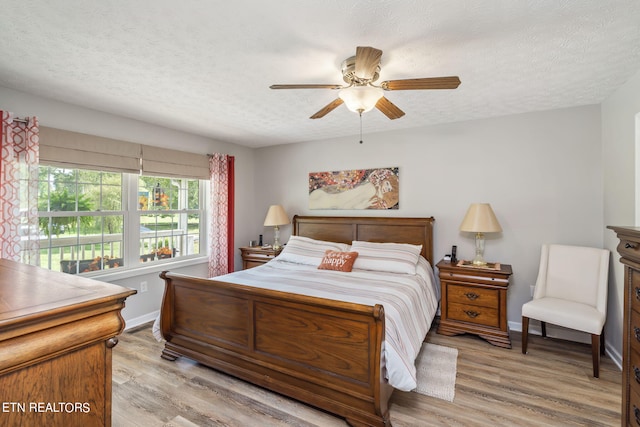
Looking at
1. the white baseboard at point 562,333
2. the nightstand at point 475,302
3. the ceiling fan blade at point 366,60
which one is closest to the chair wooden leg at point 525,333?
the nightstand at point 475,302

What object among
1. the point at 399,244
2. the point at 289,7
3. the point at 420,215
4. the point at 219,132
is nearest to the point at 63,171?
the point at 219,132

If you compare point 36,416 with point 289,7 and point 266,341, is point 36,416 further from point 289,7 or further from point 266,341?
point 289,7

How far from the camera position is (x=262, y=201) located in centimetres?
503

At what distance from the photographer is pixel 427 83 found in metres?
1.85

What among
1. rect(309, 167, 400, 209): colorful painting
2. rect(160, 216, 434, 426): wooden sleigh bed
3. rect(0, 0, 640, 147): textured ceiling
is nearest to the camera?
rect(0, 0, 640, 147): textured ceiling

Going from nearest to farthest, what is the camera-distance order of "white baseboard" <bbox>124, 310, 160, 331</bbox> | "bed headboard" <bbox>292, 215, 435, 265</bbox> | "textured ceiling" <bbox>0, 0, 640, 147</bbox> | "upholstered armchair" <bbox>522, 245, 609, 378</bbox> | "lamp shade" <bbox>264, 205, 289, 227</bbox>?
"textured ceiling" <bbox>0, 0, 640, 147</bbox> → "upholstered armchair" <bbox>522, 245, 609, 378</bbox> → "white baseboard" <bbox>124, 310, 160, 331</bbox> → "bed headboard" <bbox>292, 215, 435, 265</bbox> → "lamp shade" <bbox>264, 205, 289, 227</bbox>

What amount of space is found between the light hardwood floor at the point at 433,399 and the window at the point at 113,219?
1.16m

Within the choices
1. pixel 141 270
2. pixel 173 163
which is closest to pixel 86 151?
pixel 173 163

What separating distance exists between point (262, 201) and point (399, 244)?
243cm

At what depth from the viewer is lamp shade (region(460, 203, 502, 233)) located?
122 inches

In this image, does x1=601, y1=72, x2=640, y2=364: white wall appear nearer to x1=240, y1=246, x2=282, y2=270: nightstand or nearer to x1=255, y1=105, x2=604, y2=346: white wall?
x1=255, y1=105, x2=604, y2=346: white wall

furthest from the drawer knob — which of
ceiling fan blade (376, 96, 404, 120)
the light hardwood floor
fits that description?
ceiling fan blade (376, 96, 404, 120)

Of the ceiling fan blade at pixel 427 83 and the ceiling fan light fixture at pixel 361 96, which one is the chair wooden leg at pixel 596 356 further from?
the ceiling fan light fixture at pixel 361 96

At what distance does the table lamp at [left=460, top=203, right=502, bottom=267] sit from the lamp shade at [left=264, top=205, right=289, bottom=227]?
7.80 ft
